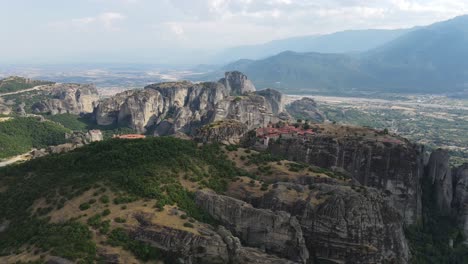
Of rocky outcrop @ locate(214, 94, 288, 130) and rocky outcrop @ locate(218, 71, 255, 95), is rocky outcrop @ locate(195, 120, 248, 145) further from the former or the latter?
rocky outcrop @ locate(218, 71, 255, 95)

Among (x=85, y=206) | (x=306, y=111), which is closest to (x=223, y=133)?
(x=85, y=206)

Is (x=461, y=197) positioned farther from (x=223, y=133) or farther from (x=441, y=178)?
(x=223, y=133)

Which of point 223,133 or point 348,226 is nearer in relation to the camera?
point 348,226

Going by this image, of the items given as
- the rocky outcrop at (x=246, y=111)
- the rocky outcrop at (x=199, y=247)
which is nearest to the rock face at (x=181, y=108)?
the rocky outcrop at (x=246, y=111)

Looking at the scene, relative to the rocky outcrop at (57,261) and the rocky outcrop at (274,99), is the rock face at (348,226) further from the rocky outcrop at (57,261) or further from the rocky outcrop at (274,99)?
the rocky outcrop at (274,99)

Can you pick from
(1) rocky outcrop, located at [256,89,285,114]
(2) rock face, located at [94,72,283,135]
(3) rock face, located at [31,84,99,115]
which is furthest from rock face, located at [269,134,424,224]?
(3) rock face, located at [31,84,99,115]

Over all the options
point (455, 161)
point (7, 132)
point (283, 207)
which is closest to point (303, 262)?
point (283, 207)
